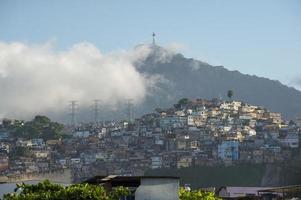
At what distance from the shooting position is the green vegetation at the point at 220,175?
8275 cm

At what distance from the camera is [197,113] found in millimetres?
114188

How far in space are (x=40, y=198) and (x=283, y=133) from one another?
8809cm

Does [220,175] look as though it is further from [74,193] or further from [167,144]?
[74,193]

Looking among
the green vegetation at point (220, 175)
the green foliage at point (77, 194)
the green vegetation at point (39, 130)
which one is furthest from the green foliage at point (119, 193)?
the green vegetation at point (39, 130)

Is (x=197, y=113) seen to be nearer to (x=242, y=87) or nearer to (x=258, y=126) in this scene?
(x=258, y=126)

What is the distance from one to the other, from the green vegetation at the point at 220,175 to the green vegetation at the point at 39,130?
99.9ft

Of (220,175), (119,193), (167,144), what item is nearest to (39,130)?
(167,144)

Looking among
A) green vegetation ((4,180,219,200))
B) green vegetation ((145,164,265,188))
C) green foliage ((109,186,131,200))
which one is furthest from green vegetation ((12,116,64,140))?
green foliage ((109,186,131,200))

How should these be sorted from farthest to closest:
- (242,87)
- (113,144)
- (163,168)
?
(242,87), (113,144), (163,168)

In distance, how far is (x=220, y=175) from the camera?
87.1 meters

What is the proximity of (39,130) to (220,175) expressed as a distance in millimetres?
40078

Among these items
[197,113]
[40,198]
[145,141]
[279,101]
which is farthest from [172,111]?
[40,198]

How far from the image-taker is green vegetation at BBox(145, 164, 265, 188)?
8275 cm

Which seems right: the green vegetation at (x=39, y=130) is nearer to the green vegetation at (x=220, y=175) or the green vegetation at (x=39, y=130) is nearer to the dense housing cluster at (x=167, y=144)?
the dense housing cluster at (x=167, y=144)
